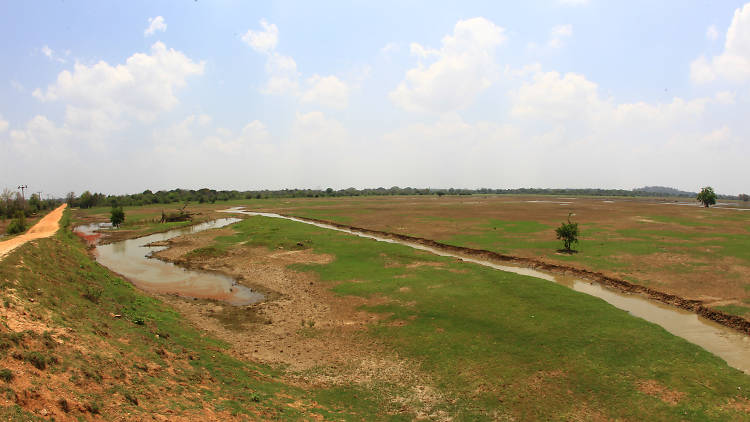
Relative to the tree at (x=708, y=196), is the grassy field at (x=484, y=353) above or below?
below

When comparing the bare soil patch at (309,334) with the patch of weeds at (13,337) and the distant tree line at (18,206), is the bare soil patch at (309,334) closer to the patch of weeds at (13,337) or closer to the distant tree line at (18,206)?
the patch of weeds at (13,337)

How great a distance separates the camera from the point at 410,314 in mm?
18031

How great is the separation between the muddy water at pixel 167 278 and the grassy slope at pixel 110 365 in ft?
20.5

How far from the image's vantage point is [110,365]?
9.76 metres

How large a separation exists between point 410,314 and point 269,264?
16.4m

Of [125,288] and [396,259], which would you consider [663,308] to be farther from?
[125,288]

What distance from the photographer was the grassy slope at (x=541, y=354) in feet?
35.3

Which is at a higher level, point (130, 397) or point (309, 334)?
point (130, 397)

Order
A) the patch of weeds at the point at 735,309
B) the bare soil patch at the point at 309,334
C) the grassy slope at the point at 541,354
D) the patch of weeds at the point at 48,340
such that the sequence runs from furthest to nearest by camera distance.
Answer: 1. the patch of weeds at the point at 735,309
2. the bare soil patch at the point at 309,334
3. the grassy slope at the point at 541,354
4. the patch of weeds at the point at 48,340

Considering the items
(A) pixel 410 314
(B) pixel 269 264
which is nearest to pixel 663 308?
(A) pixel 410 314

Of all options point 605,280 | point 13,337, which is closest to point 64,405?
point 13,337

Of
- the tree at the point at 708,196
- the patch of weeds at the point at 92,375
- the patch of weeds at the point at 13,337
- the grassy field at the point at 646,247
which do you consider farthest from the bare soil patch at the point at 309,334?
the tree at the point at 708,196

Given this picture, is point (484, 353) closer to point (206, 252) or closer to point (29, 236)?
point (206, 252)

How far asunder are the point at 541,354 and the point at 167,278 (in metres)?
26.9
